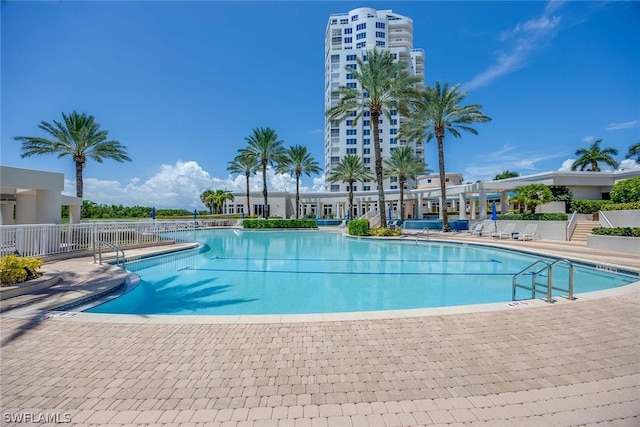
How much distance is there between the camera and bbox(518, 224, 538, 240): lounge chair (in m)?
19.6

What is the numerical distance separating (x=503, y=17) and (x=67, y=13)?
20.2 metres

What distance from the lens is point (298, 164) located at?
40.5 m

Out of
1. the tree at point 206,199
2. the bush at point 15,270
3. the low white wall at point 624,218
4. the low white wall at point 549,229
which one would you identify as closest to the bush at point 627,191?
the low white wall at point 624,218

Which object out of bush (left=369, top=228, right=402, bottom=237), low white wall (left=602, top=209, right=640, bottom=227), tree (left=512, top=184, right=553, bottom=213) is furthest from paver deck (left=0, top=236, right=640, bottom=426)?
tree (left=512, top=184, right=553, bottom=213)

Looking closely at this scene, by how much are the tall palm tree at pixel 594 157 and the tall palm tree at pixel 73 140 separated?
176 feet

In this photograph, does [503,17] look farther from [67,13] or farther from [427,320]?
[67,13]

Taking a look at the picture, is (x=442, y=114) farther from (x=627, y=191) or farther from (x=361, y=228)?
(x=627, y=191)

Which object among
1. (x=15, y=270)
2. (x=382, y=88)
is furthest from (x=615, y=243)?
(x=15, y=270)

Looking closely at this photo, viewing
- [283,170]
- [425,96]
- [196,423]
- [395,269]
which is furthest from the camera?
[283,170]

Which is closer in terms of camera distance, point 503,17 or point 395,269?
point 395,269

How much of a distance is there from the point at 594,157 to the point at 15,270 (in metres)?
50.9

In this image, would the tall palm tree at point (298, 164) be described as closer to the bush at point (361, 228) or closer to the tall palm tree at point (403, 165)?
the tall palm tree at point (403, 165)

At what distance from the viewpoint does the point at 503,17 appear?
15766 millimetres

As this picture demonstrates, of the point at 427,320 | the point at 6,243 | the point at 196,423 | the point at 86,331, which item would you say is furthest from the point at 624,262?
the point at 6,243
